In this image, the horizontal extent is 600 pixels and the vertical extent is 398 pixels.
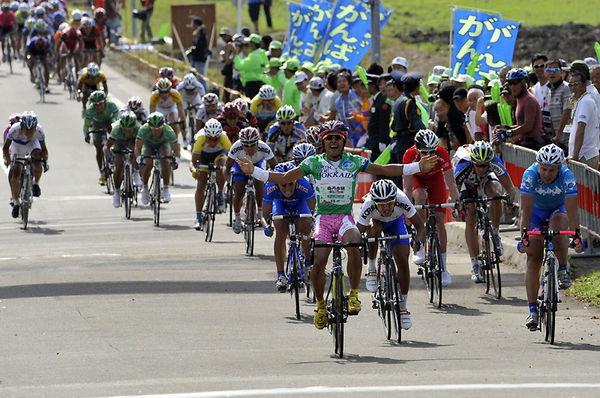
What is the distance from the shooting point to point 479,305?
1547 cm

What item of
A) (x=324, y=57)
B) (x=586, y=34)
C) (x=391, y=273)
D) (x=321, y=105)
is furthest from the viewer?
(x=586, y=34)

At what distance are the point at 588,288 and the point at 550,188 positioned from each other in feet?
9.65

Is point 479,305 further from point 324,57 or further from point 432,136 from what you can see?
point 324,57

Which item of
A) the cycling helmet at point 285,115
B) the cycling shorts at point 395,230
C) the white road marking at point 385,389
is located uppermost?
the cycling helmet at point 285,115

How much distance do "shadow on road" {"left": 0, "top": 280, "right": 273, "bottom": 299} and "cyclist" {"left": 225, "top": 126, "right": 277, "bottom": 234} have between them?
1.58 metres

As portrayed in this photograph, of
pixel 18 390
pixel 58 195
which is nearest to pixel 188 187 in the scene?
pixel 58 195

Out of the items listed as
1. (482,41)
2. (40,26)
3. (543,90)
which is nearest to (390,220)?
(543,90)

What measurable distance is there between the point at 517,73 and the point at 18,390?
343 inches

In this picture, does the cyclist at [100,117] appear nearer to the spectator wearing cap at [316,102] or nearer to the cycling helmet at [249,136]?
the spectator wearing cap at [316,102]

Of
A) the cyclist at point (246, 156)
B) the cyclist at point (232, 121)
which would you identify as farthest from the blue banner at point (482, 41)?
the cyclist at point (246, 156)

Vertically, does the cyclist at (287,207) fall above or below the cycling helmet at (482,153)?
below

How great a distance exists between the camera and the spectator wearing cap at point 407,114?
17.9 metres

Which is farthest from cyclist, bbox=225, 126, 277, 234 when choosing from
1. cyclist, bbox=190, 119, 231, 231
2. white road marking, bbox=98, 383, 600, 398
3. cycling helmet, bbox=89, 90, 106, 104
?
cycling helmet, bbox=89, 90, 106, 104

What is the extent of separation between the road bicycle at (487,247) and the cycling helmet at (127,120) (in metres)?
9.66
